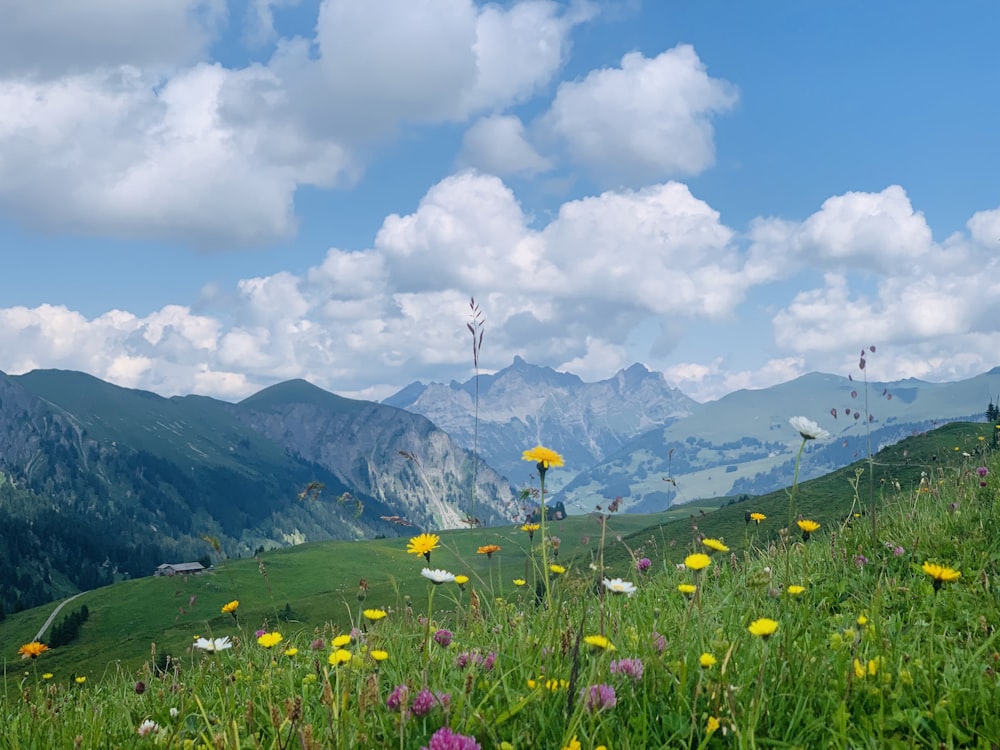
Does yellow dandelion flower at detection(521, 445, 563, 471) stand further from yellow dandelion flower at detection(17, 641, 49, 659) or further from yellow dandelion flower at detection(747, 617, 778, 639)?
yellow dandelion flower at detection(17, 641, 49, 659)

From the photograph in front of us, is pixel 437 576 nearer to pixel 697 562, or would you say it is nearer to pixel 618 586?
pixel 618 586

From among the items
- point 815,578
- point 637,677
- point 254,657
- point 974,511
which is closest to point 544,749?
point 637,677

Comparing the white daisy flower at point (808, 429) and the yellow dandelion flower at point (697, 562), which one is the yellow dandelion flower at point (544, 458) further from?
the white daisy flower at point (808, 429)

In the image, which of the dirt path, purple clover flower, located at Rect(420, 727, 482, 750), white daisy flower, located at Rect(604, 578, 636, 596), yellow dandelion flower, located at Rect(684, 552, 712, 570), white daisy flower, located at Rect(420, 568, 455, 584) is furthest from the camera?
the dirt path

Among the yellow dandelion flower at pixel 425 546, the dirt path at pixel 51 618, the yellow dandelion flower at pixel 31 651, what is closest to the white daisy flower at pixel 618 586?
the yellow dandelion flower at pixel 425 546

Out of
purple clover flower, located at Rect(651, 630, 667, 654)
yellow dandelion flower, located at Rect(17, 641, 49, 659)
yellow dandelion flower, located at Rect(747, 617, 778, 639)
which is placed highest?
yellow dandelion flower, located at Rect(747, 617, 778, 639)

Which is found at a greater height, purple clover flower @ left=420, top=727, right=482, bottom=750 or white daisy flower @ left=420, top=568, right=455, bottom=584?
white daisy flower @ left=420, top=568, right=455, bottom=584

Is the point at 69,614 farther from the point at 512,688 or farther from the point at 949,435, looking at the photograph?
the point at 512,688

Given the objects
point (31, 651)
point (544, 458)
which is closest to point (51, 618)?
point (31, 651)

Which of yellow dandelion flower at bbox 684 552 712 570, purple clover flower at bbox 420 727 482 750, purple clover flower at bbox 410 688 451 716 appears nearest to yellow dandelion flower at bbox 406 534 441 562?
purple clover flower at bbox 410 688 451 716

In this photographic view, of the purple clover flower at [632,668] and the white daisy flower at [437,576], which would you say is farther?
the purple clover flower at [632,668]

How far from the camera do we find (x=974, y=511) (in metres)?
8.32

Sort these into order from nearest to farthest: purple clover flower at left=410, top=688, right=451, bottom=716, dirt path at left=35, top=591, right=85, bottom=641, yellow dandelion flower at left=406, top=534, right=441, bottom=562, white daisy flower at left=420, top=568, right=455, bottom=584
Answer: purple clover flower at left=410, top=688, right=451, bottom=716 → white daisy flower at left=420, top=568, right=455, bottom=584 → yellow dandelion flower at left=406, top=534, right=441, bottom=562 → dirt path at left=35, top=591, right=85, bottom=641

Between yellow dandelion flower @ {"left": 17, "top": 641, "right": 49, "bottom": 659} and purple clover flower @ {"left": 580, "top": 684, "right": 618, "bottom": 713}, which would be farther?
yellow dandelion flower @ {"left": 17, "top": 641, "right": 49, "bottom": 659}
